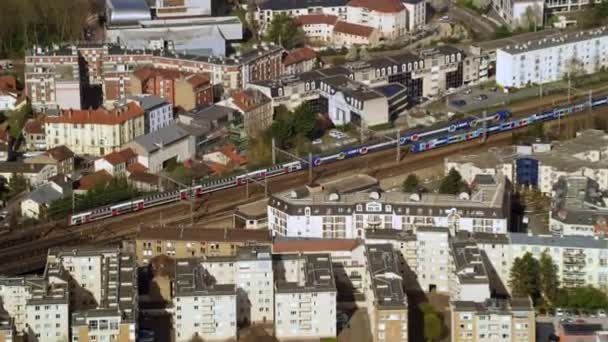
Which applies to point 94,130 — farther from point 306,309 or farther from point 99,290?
point 306,309

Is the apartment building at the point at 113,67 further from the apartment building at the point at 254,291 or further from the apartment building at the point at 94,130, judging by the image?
the apartment building at the point at 254,291

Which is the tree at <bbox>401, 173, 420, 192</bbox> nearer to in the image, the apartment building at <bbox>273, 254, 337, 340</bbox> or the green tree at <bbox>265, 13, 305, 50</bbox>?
the apartment building at <bbox>273, 254, 337, 340</bbox>

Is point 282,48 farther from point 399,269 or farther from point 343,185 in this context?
point 399,269

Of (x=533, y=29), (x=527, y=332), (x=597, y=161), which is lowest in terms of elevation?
(x=527, y=332)

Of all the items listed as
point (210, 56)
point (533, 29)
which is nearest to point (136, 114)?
point (210, 56)

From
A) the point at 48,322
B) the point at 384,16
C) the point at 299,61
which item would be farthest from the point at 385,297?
the point at 384,16

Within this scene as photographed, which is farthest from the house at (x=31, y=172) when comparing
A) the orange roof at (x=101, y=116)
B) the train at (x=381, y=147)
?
the train at (x=381, y=147)

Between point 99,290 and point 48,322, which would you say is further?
point 99,290
